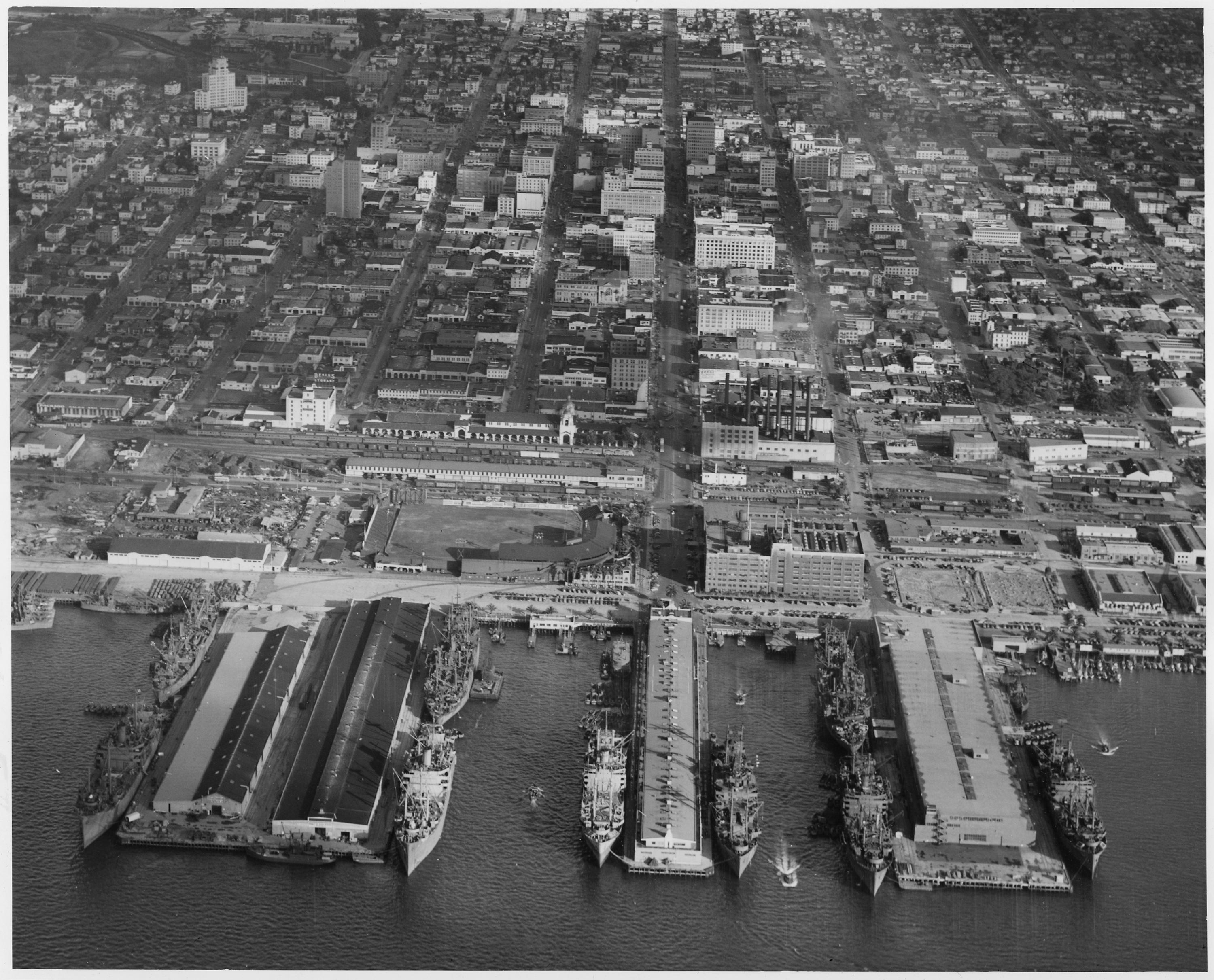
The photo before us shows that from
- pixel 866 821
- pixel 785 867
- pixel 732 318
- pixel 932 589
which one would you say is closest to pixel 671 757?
pixel 785 867

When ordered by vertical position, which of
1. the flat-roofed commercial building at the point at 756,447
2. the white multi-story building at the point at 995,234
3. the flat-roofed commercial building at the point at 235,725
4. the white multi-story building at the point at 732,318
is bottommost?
the flat-roofed commercial building at the point at 235,725

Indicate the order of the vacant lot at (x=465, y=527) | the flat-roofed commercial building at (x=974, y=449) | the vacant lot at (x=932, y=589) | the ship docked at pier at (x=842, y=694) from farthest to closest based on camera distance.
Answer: the flat-roofed commercial building at (x=974, y=449), the vacant lot at (x=465, y=527), the vacant lot at (x=932, y=589), the ship docked at pier at (x=842, y=694)

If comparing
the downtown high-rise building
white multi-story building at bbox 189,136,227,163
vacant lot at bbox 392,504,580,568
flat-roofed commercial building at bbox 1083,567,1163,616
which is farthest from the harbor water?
white multi-story building at bbox 189,136,227,163

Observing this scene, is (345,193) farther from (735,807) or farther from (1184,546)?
(735,807)

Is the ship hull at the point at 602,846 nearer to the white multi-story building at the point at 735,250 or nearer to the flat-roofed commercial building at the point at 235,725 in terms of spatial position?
the flat-roofed commercial building at the point at 235,725

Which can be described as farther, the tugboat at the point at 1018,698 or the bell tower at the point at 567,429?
the bell tower at the point at 567,429

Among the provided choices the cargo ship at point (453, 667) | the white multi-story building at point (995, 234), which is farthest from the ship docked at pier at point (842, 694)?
the white multi-story building at point (995, 234)
